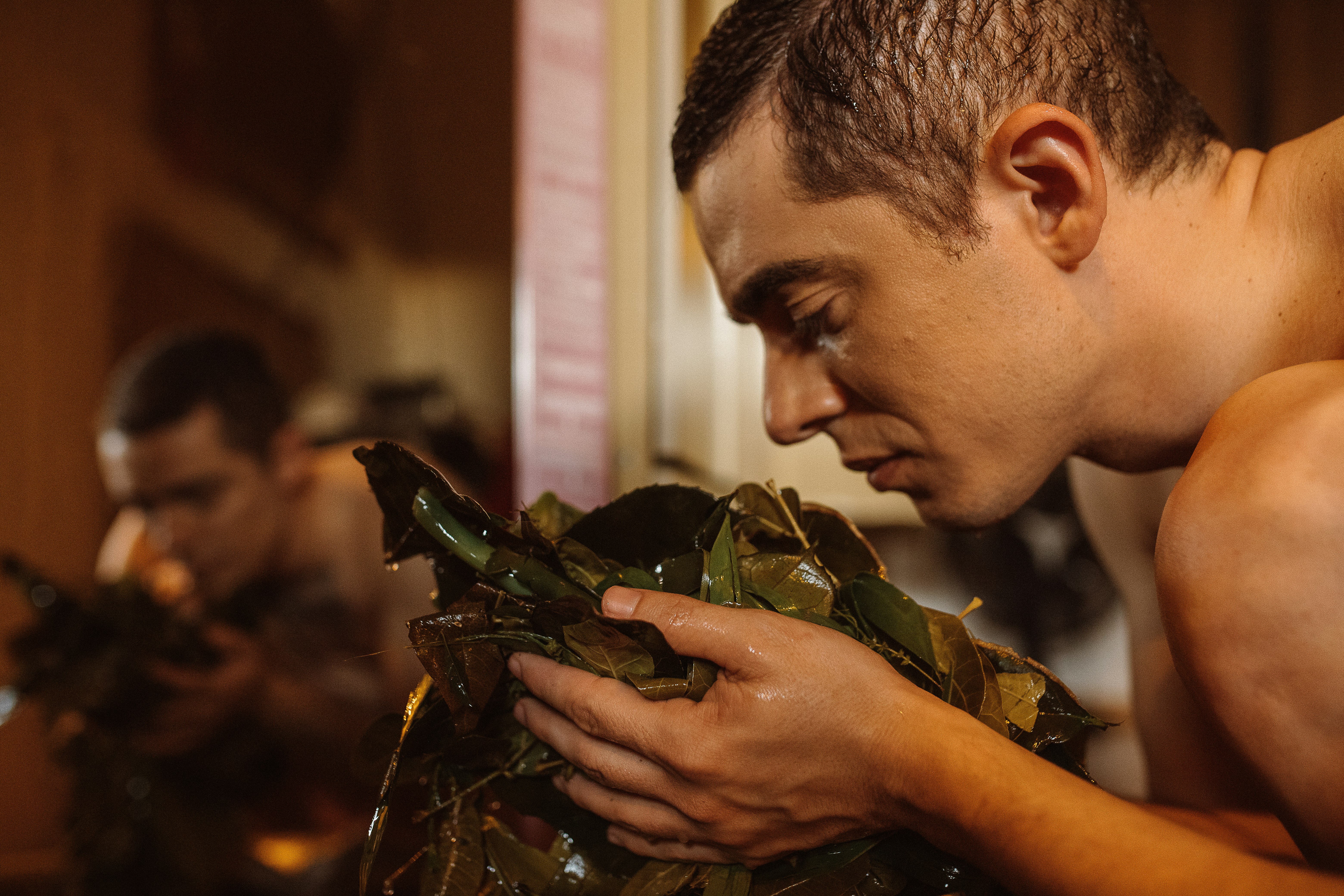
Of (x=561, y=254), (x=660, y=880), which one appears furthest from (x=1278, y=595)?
(x=561, y=254)

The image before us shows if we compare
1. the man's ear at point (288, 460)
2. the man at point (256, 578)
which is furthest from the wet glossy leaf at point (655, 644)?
the man's ear at point (288, 460)

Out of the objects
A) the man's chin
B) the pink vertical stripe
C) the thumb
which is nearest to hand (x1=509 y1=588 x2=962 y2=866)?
the thumb

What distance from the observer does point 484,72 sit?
1.82m

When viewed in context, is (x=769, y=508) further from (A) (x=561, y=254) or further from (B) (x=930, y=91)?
(A) (x=561, y=254)

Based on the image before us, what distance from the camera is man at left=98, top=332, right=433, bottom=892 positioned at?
1.61 m

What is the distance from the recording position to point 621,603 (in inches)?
20.8

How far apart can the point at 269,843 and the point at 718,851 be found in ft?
4.77

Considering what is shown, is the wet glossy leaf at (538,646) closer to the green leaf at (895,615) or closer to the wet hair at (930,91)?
the green leaf at (895,615)

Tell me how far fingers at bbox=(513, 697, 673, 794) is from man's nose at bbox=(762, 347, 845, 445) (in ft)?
1.01

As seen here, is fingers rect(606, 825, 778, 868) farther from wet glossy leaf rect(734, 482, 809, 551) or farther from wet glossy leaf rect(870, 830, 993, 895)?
wet glossy leaf rect(734, 482, 809, 551)

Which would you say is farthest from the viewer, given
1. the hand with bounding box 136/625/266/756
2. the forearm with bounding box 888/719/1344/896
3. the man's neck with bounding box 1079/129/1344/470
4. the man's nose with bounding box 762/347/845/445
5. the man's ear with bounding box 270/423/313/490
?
the man's ear with bounding box 270/423/313/490

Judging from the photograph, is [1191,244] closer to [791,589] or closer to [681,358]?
[791,589]

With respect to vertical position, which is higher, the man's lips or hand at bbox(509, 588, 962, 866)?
the man's lips

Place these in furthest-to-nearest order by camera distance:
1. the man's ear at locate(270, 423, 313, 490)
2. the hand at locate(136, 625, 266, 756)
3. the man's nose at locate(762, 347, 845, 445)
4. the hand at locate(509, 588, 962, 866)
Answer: the man's ear at locate(270, 423, 313, 490) < the hand at locate(136, 625, 266, 756) < the man's nose at locate(762, 347, 845, 445) < the hand at locate(509, 588, 962, 866)
